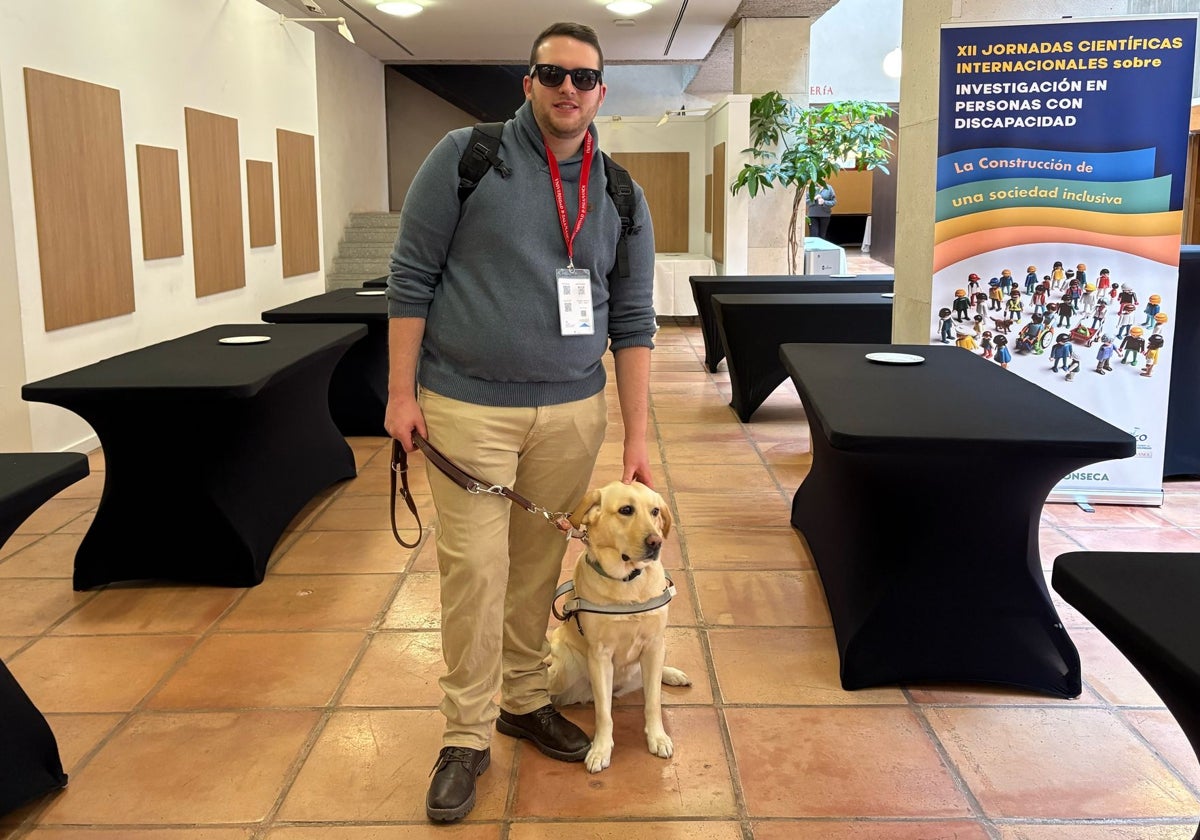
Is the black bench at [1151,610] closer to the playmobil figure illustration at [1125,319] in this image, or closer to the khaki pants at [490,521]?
the khaki pants at [490,521]

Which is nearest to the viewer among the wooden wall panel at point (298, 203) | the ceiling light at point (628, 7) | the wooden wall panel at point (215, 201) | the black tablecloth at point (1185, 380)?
the black tablecloth at point (1185, 380)

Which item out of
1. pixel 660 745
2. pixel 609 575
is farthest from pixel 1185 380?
pixel 609 575

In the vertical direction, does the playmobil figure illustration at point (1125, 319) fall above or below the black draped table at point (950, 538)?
above

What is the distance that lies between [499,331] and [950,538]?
1.40 meters

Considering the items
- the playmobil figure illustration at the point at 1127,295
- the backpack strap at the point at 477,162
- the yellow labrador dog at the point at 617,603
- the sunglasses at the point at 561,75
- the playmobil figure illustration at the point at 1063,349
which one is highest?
the sunglasses at the point at 561,75

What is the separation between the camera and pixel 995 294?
4645 mm

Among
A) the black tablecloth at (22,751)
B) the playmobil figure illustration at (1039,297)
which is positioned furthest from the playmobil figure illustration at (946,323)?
the black tablecloth at (22,751)

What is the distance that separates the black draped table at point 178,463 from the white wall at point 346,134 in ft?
28.6

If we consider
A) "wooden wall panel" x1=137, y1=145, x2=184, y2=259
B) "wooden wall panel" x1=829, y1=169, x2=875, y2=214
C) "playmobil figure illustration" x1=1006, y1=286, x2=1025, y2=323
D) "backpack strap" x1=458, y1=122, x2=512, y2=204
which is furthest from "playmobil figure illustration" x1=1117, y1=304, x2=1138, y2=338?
"wooden wall panel" x1=829, y1=169, x2=875, y2=214

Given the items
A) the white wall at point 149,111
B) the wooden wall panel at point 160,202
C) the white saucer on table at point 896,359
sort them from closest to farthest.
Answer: the white saucer on table at point 896,359, the white wall at point 149,111, the wooden wall panel at point 160,202

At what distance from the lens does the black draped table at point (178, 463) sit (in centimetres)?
351

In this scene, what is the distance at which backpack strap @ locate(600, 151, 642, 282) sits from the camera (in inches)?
92.9

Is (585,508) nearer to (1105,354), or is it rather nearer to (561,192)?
(561,192)

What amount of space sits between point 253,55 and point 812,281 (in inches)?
182
